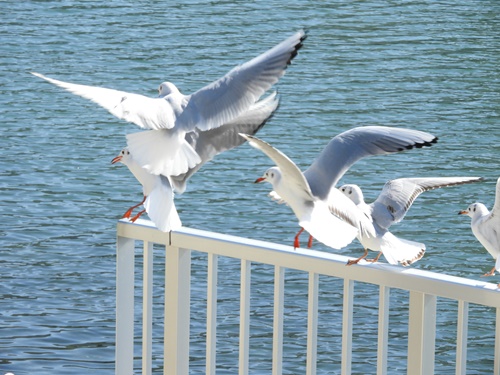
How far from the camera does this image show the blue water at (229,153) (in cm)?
596

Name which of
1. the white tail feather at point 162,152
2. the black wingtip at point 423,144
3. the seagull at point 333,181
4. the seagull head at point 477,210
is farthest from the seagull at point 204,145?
the seagull head at point 477,210

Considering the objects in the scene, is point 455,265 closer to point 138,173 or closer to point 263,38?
point 138,173

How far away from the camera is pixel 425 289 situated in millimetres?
2232

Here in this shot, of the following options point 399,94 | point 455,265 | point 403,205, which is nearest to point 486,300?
point 403,205

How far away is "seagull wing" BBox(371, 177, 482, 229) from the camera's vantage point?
95.0 inches

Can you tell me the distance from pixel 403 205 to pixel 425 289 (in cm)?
26

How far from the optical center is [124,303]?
9.12ft

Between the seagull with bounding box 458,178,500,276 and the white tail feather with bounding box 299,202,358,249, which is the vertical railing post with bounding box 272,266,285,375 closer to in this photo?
the white tail feather with bounding box 299,202,358,249

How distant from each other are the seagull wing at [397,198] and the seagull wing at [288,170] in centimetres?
35

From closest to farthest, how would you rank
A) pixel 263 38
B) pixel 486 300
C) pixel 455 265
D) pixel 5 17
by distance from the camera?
pixel 486 300 → pixel 455 265 → pixel 263 38 → pixel 5 17

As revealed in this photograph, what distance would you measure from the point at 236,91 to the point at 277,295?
0.45 metres

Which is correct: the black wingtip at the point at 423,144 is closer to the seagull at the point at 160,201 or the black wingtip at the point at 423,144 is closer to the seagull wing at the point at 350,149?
the seagull wing at the point at 350,149

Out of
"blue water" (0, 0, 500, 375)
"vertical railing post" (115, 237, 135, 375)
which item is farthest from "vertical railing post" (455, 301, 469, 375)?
"blue water" (0, 0, 500, 375)

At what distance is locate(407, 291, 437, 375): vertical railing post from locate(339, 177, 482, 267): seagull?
0.26 feet
